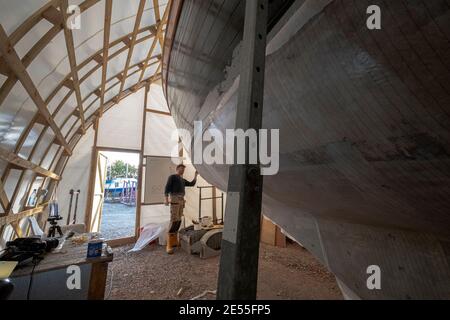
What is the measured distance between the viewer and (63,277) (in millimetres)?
1740

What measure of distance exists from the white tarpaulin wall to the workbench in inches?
31.8

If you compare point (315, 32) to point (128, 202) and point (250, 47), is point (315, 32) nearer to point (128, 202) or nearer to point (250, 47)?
point (250, 47)

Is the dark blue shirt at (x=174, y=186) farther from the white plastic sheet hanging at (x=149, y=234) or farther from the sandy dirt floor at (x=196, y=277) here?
the sandy dirt floor at (x=196, y=277)

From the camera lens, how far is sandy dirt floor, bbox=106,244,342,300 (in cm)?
211

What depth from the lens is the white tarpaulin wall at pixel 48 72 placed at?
1.40m

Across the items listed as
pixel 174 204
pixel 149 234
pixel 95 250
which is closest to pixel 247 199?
pixel 95 250

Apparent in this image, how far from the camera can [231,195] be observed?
45 centimetres

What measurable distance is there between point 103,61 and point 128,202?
9.69 metres

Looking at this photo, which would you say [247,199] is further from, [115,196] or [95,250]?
[115,196]

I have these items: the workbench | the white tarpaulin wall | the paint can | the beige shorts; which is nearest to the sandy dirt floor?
the workbench

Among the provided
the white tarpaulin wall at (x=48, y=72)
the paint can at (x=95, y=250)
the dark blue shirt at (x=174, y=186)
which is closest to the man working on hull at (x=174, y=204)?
the dark blue shirt at (x=174, y=186)

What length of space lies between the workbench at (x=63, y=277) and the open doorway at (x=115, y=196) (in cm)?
229

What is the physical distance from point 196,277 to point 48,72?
8.31 ft

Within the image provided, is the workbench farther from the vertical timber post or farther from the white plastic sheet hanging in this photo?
the white plastic sheet hanging
